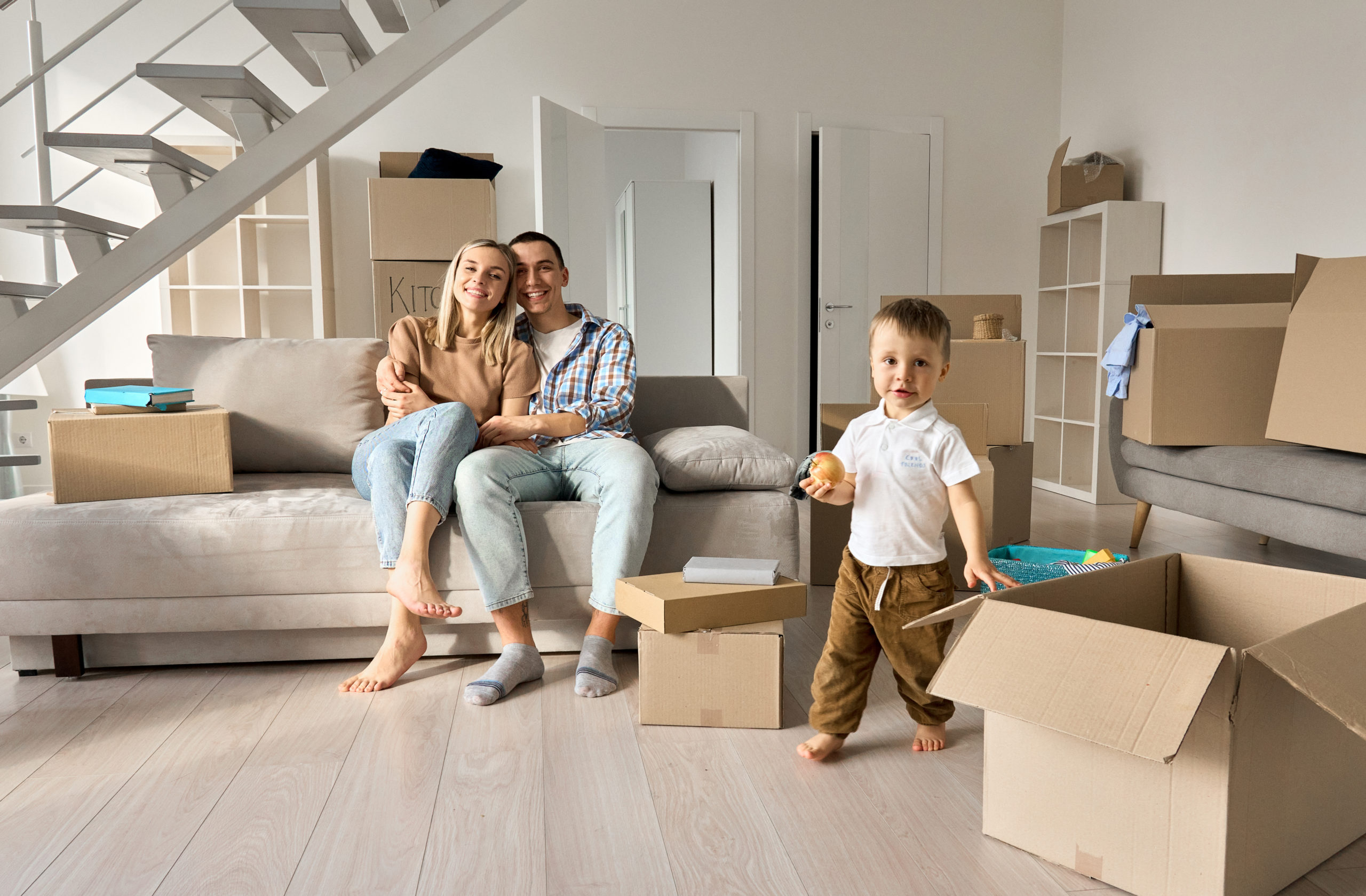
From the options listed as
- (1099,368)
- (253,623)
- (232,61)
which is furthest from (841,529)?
(232,61)

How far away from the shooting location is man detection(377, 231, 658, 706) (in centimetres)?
195

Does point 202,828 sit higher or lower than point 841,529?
lower

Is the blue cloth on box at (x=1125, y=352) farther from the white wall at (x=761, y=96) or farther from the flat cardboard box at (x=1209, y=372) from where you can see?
the white wall at (x=761, y=96)

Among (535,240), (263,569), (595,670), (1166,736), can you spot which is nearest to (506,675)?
(595,670)

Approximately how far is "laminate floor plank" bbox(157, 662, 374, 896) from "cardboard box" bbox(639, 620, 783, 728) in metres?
0.55

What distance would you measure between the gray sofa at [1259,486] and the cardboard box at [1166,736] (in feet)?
Answer: 3.81

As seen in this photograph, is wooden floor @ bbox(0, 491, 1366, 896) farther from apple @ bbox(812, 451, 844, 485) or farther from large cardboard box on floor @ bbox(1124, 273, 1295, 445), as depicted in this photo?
large cardboard box on floor @ bbox(1124, 273, 1295, 445)

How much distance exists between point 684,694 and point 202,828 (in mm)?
797

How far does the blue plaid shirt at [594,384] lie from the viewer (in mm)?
2266

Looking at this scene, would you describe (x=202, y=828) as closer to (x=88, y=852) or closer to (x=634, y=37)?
(x=88, y=852)

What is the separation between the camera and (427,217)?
4.34m

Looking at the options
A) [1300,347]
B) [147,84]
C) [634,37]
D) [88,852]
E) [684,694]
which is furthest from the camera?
[634,37]

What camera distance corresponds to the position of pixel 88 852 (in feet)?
4.32

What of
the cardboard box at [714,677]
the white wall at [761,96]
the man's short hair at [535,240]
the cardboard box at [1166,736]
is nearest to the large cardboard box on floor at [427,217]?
the white wall at [761,96]
